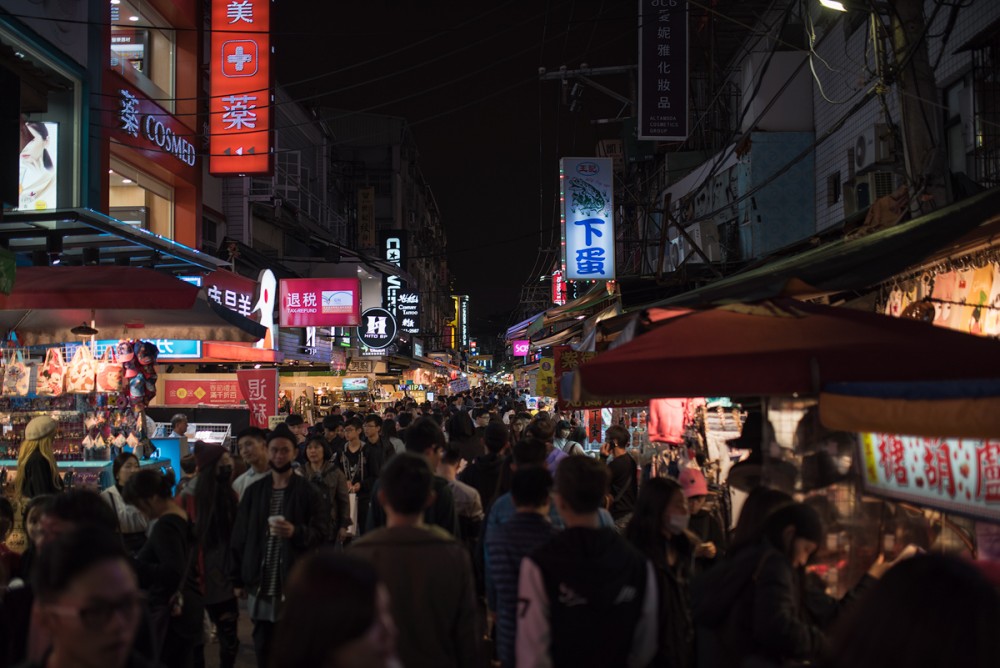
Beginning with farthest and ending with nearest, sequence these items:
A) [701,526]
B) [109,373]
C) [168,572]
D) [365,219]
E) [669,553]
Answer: [365,219]
[109,373]
[701,526]
[168,572]
[669,553]

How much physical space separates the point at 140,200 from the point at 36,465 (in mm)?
11298

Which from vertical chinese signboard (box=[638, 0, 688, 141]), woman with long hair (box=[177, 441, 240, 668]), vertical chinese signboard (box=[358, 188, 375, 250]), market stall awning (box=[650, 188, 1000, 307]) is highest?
vertical chinese signboard (box=[358, 188, 375, 250])

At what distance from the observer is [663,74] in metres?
17.4

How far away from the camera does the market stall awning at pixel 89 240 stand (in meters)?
11.0

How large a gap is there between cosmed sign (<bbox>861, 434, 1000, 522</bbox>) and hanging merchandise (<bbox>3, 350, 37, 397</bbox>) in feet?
28.3

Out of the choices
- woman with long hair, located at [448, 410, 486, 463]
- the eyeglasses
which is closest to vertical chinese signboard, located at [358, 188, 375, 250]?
woman with long hair, located at [448, 410, 486, 463]

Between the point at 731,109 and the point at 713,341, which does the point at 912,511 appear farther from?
the point at 731,109

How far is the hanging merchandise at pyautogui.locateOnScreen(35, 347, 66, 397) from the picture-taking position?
9.69m

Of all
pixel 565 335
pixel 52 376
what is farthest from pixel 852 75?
pixel 52 376

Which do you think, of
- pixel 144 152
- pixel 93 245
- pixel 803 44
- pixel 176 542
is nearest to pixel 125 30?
pixel 144 152

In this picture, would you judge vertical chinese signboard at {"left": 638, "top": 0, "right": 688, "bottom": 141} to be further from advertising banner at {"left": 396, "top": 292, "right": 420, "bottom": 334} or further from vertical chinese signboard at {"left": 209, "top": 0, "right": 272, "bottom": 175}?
advertising banner at {"left": 396, "top": 292, "right": 420, "bottom": 334}

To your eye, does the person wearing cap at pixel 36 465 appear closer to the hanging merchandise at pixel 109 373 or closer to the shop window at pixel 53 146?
the hanging merchandise at pixel 109 373

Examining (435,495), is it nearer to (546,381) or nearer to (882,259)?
(882,259)

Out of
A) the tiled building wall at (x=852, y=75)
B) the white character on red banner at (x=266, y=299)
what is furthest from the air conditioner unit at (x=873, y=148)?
the white character on red banner at (x=266, y=299)
